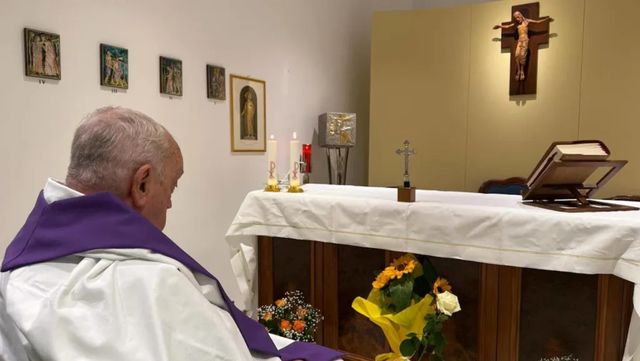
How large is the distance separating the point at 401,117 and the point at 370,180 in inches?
30.8

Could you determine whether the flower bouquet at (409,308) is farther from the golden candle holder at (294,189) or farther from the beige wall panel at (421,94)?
the beige wall panel at (421,94)

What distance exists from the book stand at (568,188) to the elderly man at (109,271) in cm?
165

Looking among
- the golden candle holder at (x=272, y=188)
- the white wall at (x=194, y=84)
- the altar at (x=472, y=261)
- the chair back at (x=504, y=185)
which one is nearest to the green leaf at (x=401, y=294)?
the altar at (x=472, y=261)

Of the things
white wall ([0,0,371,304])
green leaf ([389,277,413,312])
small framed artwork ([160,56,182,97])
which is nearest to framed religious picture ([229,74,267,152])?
white wall ([0,0,371,304])

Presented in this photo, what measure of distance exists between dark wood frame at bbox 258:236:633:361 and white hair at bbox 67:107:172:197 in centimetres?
163

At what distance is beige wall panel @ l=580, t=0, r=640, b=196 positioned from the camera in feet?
14.3

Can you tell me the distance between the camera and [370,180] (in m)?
5.66

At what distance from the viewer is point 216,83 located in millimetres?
3941

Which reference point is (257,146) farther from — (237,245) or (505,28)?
(505,28)

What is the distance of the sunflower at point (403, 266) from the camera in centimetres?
222

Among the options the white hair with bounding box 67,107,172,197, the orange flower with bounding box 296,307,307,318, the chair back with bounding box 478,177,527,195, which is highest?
the white hair with bounding box 67,107,172,197

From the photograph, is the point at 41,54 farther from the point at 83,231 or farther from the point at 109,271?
the point at 109,271

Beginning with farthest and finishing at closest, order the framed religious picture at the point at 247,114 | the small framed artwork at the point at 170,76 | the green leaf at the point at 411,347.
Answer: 1. the framed religious picture at the point at 247,114
2. the small framed artwork at the point at 170,76
3. the green leaf at the point at 411,347

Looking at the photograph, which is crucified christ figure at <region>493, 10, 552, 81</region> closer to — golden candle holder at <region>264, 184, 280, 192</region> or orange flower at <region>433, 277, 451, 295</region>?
golden candle holder at <region>264, 184, 280, 192</region>
